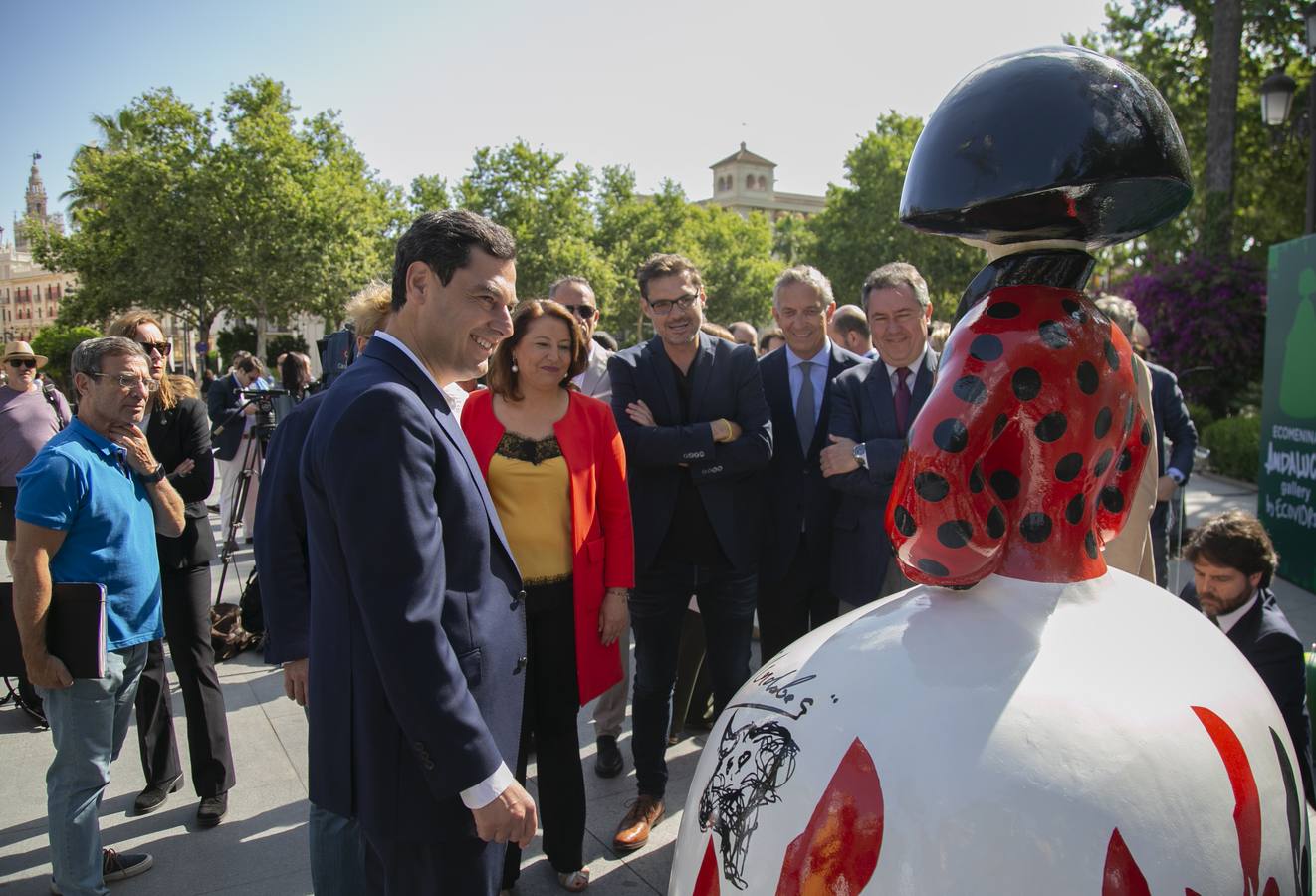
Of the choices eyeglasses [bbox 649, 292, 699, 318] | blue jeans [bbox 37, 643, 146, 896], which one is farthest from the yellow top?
blue jeans [bbox 37, 643, 146, 896]

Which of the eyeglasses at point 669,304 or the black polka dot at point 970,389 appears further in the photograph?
the eyeglasses at point 669,304

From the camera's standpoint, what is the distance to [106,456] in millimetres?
3230

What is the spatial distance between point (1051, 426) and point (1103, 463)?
0.13m

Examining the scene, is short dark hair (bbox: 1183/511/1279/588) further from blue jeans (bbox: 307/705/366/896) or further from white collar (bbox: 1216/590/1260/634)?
blue jeans (bbox: 307/705/366/896)

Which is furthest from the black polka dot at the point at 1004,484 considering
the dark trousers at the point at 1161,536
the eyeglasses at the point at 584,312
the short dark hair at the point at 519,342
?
the dark trousers at the point at 1161,536

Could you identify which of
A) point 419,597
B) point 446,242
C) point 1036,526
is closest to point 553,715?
point 419,597

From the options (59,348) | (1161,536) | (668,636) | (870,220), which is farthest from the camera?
(870,220)

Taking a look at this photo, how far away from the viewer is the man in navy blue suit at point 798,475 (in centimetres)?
420

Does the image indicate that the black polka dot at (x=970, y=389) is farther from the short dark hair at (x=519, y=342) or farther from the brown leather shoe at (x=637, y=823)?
the brown leather shoe at (x=637, y=823)

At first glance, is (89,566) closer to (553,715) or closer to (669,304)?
(553,715)

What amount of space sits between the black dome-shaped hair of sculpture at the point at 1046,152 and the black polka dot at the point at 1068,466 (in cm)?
37

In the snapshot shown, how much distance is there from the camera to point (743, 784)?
52.6 inches

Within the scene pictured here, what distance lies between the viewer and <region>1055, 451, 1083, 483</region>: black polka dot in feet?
4.55

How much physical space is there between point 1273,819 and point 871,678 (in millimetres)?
625
